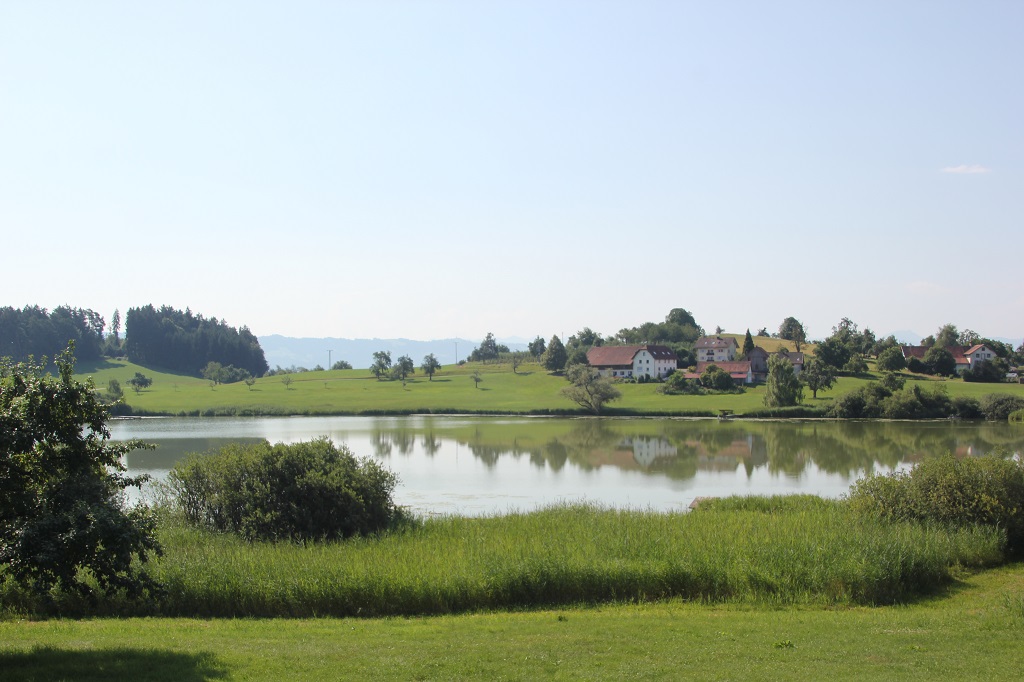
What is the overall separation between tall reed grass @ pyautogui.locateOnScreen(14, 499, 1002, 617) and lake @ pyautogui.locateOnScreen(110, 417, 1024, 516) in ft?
28.0

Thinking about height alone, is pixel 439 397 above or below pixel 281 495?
below

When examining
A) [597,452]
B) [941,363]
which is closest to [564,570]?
[597,452]

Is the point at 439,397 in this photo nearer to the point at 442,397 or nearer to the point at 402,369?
the point at 442,397

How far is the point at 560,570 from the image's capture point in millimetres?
14055

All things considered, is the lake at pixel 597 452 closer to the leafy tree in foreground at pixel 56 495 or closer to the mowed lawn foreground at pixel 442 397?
the mowed lawn foreground at pixel 442 397

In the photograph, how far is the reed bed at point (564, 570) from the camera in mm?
13328

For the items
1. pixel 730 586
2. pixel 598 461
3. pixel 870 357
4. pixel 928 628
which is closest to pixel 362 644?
pixel 730 586

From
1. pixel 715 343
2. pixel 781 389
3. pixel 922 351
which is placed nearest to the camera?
pixel 781 389

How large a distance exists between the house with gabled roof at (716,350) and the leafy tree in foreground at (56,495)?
112 metres

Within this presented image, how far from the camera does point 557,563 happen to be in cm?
1422

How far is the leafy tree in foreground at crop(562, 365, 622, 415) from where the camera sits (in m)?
76.5

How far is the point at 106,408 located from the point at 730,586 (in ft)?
34.2

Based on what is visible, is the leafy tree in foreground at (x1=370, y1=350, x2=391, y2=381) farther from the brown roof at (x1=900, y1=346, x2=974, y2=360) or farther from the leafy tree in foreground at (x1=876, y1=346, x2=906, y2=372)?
the brown roof at (x1=900, y1=346, x2=974, y2=360)

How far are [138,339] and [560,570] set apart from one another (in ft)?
504
